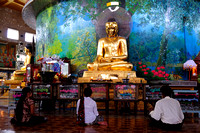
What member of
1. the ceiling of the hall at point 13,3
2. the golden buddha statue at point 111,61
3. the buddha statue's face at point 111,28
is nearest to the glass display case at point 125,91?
the golden buddha statue at point 111,61

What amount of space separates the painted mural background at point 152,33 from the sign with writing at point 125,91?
3.55 meters

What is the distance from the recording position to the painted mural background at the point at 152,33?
26.3 ft

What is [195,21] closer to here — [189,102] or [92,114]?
[189,102]

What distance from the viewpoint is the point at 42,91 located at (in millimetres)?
5020

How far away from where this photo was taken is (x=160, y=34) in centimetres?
809

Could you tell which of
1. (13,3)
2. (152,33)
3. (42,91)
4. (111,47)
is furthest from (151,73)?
(13,3)

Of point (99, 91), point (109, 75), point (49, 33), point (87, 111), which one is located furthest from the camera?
point (49, 33)

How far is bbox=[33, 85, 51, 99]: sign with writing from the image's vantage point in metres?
4.99

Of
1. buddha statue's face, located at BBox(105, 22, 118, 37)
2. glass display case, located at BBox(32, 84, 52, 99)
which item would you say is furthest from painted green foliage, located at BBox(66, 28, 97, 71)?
glass display case, located at BBox(32, 84, 52, 99)

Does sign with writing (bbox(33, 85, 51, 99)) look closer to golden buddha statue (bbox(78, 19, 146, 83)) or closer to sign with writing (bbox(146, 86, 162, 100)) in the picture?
golden buddha statue (bbox(78, 19, 146, 83))

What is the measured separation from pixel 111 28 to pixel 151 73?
218 cm

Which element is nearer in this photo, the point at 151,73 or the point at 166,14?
the point at 151,73

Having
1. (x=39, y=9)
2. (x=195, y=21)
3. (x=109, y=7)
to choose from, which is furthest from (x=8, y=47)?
(x=195, y=21)

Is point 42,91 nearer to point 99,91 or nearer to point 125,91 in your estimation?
point 99,91
